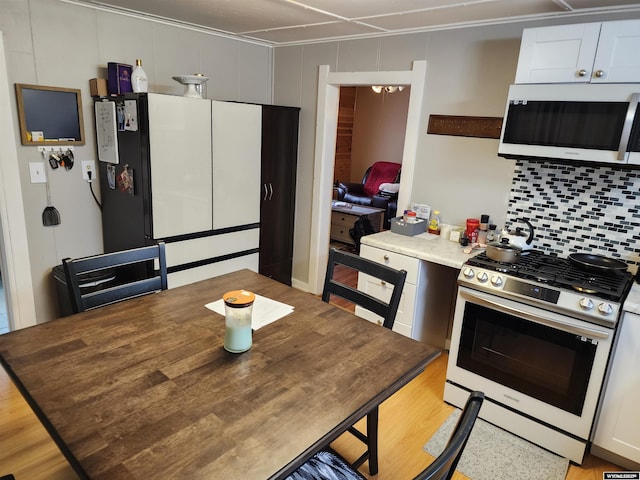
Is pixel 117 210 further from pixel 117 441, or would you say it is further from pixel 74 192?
pixel 117 441

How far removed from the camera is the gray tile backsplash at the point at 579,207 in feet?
7.88

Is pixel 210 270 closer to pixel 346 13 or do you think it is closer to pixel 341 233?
pixel 346 13

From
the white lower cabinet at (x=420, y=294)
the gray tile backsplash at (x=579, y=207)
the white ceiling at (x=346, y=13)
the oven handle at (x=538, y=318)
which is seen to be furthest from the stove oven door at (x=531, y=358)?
the white ceiling at (x=346, y=13)

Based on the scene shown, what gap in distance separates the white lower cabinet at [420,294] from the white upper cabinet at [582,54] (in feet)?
4.10

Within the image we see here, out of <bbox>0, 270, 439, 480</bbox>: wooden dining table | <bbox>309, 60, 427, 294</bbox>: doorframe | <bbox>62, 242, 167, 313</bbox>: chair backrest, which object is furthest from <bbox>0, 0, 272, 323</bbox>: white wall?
<bbox>0, 270, 439, 480</bbox>: wooden dining table

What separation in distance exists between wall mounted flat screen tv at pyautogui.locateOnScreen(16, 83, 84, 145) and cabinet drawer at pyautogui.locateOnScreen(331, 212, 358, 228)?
3.29 m

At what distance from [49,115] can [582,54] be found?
310cm

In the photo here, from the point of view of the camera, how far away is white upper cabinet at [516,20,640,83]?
6.63 ft

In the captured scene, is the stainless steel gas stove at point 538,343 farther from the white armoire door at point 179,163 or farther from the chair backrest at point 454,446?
the white armoire door at point 179,163

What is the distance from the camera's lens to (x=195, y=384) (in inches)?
49.4

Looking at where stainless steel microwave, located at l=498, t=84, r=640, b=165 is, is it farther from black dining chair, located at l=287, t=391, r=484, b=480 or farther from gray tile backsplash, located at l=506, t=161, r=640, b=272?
black dining chair, located at l=287, t=391, r=484, b=480

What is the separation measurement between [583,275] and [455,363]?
838 mm

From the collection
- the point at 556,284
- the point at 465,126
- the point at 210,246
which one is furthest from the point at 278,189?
the point at 556,284

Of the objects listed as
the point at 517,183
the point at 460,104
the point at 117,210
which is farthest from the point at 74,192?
the point at 517,183
